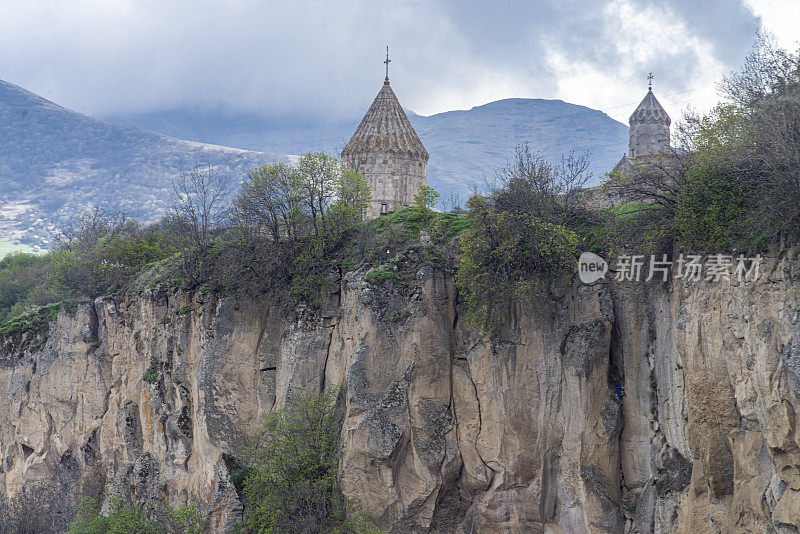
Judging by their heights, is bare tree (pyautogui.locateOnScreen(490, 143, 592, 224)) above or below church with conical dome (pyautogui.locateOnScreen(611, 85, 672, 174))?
below

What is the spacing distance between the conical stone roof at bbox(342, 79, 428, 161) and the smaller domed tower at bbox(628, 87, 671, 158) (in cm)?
1554

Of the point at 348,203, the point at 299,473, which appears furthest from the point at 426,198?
the point at 299,473

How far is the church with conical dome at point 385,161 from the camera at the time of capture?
30.9 meters

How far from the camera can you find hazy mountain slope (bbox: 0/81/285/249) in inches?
6009

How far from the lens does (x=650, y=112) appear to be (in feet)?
130

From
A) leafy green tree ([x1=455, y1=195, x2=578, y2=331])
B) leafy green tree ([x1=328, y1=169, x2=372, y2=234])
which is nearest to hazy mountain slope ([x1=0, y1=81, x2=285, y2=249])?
leafy green tree ([x1=328, y1=169, x2=372, y2=234])

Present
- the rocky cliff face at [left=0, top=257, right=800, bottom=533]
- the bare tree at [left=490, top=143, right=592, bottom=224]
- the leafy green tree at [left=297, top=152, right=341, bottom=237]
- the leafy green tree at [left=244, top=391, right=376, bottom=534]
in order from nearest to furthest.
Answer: the rocky cliff face at [left=0, top=257, right=800, bottom=533] → the leafy green tree at [left=244, top=391, right=376, bottom=534] → the bare tree at [left=490, top=143, right=592, bottom=224] → the leafy green tree at [left=297, top=152, right=341, bottom=237]

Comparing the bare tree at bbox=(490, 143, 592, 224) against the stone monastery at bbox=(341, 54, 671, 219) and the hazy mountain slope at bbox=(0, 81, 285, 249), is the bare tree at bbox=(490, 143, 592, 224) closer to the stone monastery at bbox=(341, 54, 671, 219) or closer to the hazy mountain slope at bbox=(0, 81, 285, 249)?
the stone monastery at bbox=(341, 54, 671, 219)

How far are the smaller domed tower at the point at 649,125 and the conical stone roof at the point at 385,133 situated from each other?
612 inches

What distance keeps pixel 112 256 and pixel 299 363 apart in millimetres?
15302

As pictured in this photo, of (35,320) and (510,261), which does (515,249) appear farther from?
(35,320)

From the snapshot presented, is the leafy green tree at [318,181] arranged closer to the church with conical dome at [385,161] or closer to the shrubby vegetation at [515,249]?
the church with conical dome at [385,161]

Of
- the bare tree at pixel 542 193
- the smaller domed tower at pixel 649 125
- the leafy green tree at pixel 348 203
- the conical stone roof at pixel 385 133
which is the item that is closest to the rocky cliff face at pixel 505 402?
the bare tree at pixel 542 193

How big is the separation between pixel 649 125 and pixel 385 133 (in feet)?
58.5
